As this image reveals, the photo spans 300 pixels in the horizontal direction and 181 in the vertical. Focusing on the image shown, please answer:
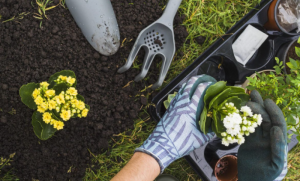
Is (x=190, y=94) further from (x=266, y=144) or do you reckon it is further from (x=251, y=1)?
(x=251, y=1)

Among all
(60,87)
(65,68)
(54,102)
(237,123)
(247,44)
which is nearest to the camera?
(237,123)

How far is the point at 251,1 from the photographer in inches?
52.5

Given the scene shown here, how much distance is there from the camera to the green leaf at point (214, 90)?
0.84 meters

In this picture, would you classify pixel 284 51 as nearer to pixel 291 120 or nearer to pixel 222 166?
pixel 291 120

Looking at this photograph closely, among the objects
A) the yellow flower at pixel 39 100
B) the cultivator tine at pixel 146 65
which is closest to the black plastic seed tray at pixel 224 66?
the cultivator tine at pixel 146 65

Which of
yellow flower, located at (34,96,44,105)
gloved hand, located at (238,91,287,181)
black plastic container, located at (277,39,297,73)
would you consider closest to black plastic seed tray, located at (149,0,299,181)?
black plastic container, located at (277,39,297,73)

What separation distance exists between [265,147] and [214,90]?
0.28m

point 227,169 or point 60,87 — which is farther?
point 227,169

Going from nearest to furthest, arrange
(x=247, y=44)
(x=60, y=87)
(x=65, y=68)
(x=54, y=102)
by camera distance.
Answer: (x=54, y=102) < (x=60, y=87) < (x=65, y=68) < (x=247, y=44)

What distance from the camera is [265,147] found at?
0.88 metres

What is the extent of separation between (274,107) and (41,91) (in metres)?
0.81

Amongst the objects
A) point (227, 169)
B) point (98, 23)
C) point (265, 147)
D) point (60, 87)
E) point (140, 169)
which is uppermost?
point (98, 23)

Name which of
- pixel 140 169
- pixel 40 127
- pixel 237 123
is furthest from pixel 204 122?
pixel 40 127

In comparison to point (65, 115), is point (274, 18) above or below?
above
